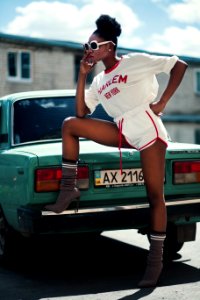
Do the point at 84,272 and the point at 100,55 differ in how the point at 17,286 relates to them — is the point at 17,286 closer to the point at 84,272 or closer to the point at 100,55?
the point at 84,272

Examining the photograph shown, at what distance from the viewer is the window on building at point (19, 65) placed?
92.6ft

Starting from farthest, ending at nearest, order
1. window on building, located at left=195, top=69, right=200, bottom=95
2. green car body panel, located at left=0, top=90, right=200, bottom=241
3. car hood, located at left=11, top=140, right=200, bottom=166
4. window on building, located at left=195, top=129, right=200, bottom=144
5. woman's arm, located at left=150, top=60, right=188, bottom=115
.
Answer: window on building, located at left=195, top=69, right=200, bottom=95
window on building, located at left=195, top=129, right=200, bottom=144
car hood, located at left=11, top=140, right=200, bottom=166
green car body panel, located at left=0, top=90, right=200, bottom=241
woman's arm, located at left=150, top=60, right=188, bottom=115

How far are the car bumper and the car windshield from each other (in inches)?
39.5

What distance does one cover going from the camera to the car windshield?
5820mm

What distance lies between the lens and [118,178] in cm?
508

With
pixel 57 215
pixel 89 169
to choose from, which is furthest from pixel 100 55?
pixel 57 215

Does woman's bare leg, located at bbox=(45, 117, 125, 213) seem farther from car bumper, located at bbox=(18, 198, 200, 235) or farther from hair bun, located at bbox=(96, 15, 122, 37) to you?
hair bun, located at bbox=(96, 15, 122, 37)

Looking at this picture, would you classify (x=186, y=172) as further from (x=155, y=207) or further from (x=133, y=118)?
(x=133, y=118)

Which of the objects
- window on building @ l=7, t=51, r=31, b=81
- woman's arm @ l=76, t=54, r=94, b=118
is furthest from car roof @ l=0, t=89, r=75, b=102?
window on building @ l=7, t=51, r=31, b=81

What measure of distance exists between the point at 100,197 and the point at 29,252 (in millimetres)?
1826

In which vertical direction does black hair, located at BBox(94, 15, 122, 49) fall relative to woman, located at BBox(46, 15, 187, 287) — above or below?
above

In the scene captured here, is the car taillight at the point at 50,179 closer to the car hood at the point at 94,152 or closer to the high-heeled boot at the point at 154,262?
the car hood at the point at 94,152

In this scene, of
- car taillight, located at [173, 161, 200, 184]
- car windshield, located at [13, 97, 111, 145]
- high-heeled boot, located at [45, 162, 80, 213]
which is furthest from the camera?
car windshield, located at [13, 97, 111, 145]

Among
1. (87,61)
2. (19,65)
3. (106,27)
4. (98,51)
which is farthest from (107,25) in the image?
(19,65)
